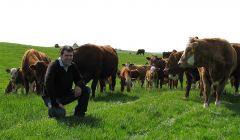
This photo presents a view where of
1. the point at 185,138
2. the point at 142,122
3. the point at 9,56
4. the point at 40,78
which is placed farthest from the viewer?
the point at 9,56

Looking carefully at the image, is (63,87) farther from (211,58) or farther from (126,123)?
(211,58)

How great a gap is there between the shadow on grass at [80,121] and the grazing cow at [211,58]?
432cm

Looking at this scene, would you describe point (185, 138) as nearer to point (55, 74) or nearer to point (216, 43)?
point (55, 74)

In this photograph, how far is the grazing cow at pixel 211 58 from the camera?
43.8ft

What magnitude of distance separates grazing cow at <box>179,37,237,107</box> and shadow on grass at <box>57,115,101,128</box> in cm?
432

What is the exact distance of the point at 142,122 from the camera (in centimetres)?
1072

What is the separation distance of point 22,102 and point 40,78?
3906mm

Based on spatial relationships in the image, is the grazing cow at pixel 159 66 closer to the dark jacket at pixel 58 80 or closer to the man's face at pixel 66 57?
the dark jacket at pixel 58 80

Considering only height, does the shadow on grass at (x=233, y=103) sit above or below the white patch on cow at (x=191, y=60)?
below

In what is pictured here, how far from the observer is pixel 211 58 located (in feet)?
44.1

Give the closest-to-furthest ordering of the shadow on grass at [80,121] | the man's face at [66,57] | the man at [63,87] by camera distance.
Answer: the shadow on grass at [80,121] → the man's face at [66,57] → the man at [63,87]

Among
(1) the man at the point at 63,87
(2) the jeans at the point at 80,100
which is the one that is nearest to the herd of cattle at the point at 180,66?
(2) the jeans at the point at 80,100

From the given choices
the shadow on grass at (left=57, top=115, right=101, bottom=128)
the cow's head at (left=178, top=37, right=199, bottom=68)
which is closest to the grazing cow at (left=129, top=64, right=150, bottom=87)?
the cow's head at (left=178, top=37, right=199, bottom=68)

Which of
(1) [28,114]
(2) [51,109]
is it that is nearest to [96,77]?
(1) [28,114]
